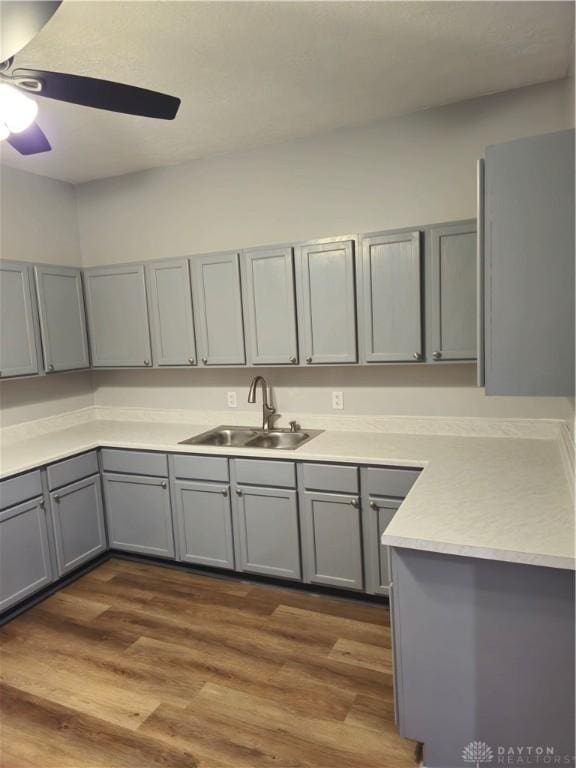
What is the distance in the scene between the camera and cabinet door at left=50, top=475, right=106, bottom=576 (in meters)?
3.02

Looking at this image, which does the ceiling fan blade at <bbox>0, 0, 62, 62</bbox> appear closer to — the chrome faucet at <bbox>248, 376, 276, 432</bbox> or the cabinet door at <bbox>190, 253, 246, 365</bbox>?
the cabinet door at <bbox>190, 253, 246, 365</bbox>

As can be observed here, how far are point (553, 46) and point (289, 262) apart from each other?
1.57 meters

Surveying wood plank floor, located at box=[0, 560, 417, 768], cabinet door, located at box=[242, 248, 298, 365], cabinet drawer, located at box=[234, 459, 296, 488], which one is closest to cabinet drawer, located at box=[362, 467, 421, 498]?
cabinet drawer, located at box=[234, 459, 296, 488]

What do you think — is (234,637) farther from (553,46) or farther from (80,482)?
(553,46)

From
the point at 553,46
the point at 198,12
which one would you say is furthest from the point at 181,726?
the point at 553,46

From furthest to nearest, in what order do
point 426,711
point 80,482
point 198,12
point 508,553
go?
point 80,482, point 198,12, point 426,711, point 508,553

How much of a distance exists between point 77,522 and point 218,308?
1641 millimetres

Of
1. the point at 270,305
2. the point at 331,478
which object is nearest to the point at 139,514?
the point at 331,478

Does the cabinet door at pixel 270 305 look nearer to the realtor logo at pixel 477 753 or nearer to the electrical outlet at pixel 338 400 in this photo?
the electrical outlet at pixel 338 400

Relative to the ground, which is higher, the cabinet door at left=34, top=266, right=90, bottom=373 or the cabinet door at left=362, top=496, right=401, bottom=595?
the cabinet door at left=34, top=266, right=90, bottom=373

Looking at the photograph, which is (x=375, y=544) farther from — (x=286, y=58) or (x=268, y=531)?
(x=286, y=58)

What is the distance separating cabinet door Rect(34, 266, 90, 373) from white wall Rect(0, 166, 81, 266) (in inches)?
13.7

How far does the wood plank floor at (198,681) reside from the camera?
1838 millimetres

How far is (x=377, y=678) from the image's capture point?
2.16 metres
